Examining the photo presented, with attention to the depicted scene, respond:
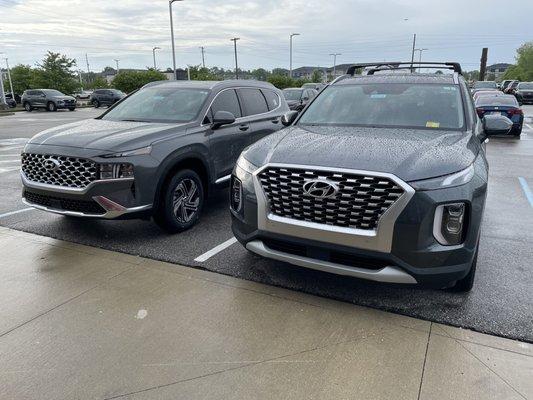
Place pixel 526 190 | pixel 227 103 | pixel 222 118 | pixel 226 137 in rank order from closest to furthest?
pixel 222 118 → pixel 226 137 → pixel 227 103 → pixel 526 190

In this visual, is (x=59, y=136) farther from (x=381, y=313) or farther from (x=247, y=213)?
(x=381, y=313)

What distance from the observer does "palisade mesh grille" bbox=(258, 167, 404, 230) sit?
9.67ft

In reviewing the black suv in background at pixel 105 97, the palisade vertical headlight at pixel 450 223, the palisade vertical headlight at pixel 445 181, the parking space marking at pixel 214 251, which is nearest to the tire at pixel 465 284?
the palisade vertical headlight at pixel 450 223

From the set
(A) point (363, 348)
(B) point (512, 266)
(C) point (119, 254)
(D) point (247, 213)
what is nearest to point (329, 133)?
(D) point (247, 213)

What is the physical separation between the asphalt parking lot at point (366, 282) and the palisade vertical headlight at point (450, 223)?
0.52m

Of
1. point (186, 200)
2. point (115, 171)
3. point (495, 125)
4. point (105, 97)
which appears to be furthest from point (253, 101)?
point (105, 97)

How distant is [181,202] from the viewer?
16.8ft

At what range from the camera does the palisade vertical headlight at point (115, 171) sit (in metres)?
4.38

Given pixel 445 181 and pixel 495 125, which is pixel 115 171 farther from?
pixel 495 125

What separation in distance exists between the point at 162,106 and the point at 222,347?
381 cm

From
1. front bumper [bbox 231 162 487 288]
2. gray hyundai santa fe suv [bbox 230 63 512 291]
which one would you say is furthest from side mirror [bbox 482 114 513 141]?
front bumper [bbox 231 162 487 288]

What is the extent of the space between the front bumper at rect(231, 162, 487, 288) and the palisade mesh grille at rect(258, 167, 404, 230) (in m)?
0.09

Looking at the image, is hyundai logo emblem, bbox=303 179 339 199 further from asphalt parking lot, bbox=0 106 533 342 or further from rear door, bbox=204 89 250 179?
rear door, bbox=204 89 250 179

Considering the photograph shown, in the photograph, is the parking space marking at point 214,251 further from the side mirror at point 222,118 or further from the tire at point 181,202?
the side mirror at point 222,118
